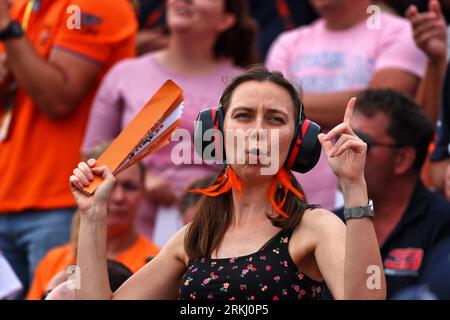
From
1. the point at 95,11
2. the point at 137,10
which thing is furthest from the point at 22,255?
the point at 137,10

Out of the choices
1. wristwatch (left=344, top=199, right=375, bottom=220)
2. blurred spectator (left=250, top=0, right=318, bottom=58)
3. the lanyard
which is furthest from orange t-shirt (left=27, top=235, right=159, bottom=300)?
wristwatch (left=344, top=199, right=375, bottom=220)

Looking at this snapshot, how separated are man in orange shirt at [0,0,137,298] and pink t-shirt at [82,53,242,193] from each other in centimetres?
14

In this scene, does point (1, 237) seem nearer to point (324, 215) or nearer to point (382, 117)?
point (382, 117)

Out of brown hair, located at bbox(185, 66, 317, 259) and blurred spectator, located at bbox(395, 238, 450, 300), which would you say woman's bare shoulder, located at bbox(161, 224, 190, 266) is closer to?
brown hair, located at bbox(185, 66, 317, 259)

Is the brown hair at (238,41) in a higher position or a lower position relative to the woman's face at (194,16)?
lower

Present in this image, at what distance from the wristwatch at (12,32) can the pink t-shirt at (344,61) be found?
58.1 inches

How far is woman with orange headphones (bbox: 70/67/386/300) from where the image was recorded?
3068mm

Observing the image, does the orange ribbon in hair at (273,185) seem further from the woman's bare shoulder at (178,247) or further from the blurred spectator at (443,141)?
the blurred spectator at (443,141)

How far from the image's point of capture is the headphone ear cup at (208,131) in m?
3.45

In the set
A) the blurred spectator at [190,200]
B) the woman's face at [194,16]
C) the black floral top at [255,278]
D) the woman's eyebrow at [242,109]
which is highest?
the woman's eyebrow at [242,109]

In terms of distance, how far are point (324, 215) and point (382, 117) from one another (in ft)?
6.90

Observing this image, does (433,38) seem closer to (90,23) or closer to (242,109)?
(90,23)

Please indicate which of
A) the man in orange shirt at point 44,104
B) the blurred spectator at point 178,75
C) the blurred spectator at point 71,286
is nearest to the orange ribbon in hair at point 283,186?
the blurred spectator at point 71,286

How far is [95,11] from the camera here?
235 inches
